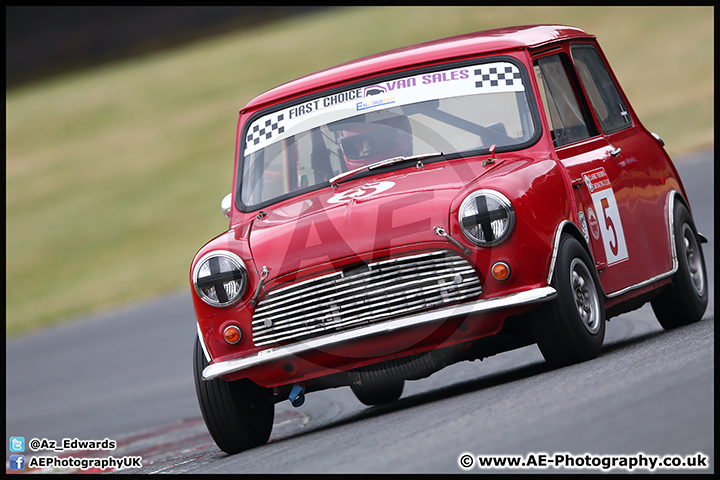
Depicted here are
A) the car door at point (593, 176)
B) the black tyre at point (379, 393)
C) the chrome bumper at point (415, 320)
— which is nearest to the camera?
the chrome bumper at point (415, 320)

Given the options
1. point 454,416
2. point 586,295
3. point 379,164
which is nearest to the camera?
point 454,416

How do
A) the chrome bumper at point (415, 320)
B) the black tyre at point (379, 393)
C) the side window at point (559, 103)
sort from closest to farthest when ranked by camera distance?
the chrome bumper at point (415, 320) < the side window at point (559, 103) < the black tyre at point (379, 393)

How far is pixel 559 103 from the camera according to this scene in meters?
6.73

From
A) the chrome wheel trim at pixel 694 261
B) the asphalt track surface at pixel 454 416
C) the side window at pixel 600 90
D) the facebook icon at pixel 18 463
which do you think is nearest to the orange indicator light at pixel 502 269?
the asphalt track surface at pixel 454 416

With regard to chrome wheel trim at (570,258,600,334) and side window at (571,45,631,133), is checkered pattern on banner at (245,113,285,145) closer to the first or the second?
side window at (571,45,631,133)

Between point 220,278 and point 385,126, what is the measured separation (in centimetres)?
144

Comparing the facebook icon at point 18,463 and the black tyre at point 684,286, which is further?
the facebook icon at point 18,463

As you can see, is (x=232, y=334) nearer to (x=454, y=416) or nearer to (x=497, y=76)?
(x=454, y=416)

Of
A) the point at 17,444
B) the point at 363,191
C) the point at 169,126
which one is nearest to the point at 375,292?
the point at 363,191

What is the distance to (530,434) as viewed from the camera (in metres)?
4.26

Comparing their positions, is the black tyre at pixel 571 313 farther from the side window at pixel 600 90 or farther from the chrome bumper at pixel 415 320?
the side window at pixel 600 90

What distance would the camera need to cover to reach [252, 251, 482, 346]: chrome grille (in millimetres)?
5457

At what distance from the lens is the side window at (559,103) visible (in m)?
6.57

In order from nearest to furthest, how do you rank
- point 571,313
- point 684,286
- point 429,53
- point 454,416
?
point 454,416
point 571,313
point 429,53
point 684,286
